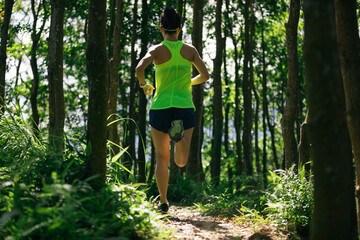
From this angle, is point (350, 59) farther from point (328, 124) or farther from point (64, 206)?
point (64, 206)

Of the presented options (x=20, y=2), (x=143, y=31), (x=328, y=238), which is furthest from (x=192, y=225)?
(x=20, y=2)

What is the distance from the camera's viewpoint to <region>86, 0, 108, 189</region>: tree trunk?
3.94 metres

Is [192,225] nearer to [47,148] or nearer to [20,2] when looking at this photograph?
[47,148]

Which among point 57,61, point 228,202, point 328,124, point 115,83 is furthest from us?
point 115,83

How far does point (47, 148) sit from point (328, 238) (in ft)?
11.4

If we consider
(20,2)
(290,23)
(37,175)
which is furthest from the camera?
(20,2)

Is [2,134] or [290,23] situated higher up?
[290,23]

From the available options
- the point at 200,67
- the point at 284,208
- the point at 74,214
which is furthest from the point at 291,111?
the point at 74,214

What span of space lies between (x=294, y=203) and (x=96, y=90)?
2491 mm

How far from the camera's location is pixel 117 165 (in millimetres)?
4840

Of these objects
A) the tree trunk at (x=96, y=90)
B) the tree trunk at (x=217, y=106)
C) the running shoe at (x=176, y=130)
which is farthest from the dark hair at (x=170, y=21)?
the tree trunk at (x=217, y=106)

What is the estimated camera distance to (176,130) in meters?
4.89

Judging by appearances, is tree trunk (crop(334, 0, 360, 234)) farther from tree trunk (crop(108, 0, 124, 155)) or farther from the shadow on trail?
tree trunk (crop(108, 0, 124, 155))

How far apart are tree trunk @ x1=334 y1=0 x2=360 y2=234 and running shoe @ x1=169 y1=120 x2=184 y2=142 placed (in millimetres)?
1904
